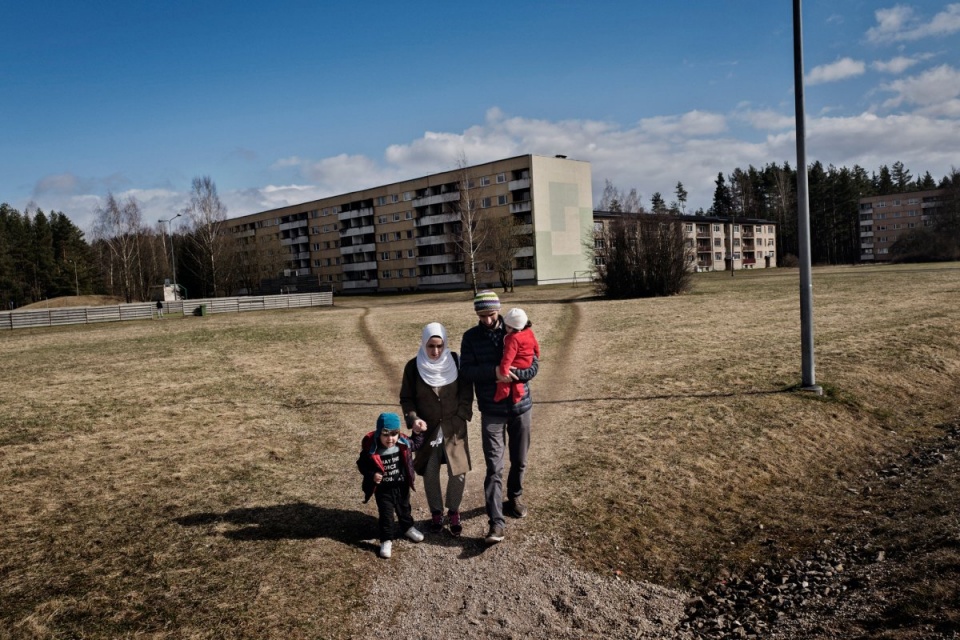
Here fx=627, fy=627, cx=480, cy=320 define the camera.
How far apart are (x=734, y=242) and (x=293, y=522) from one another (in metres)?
97.3

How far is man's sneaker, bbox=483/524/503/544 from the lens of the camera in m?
5.77

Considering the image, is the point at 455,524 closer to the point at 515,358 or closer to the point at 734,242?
the point at 515,358

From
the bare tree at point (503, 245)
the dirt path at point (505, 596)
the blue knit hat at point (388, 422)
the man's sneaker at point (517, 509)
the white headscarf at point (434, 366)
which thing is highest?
the bare tree at point (503, 245)

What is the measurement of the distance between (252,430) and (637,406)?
6.53 metres

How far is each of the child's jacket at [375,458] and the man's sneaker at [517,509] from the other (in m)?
1.31

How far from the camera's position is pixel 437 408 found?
5.65 m

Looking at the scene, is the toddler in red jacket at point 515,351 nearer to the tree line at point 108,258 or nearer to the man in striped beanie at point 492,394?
the man in striped beanie at point 492,394

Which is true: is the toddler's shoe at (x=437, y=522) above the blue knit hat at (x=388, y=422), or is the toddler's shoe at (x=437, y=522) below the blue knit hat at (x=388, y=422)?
below

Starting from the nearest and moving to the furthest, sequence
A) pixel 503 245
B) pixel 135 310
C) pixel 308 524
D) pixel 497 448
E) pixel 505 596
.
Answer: pixel 505 596, pixel 497 448, pixel 308 524, pixel 135 310, pixel 503 245

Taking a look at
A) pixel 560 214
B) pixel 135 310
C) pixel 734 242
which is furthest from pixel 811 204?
pixel 135 310

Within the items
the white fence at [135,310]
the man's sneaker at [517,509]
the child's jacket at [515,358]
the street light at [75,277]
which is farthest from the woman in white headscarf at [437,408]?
the street light at [75,277]

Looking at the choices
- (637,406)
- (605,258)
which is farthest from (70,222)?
(637,406)

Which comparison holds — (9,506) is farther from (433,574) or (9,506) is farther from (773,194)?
(773,194)

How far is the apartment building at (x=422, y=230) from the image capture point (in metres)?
64.9
